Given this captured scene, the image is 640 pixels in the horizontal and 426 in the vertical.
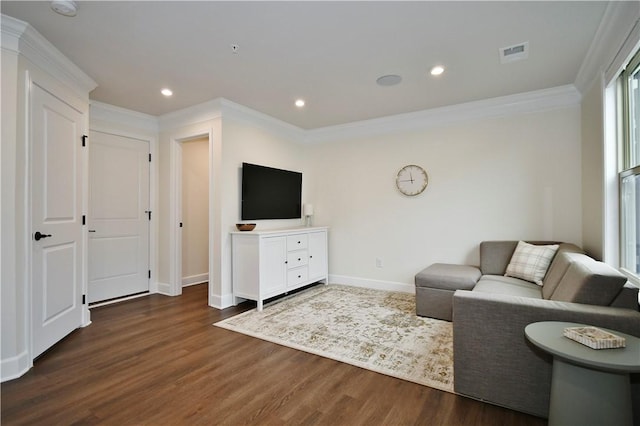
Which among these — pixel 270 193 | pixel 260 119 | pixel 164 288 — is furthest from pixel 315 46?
pixel 164 288

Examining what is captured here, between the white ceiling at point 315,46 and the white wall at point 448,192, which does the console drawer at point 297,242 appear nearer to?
the white wall at point 448,192

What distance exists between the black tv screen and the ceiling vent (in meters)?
2.92

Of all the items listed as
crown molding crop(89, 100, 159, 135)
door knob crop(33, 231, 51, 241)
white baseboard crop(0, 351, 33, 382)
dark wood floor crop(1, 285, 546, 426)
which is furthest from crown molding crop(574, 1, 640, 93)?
crown molding crop(89, 100, 159, 135)

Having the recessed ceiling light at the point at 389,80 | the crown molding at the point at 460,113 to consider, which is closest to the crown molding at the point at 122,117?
the crown molding at the point at 460,113

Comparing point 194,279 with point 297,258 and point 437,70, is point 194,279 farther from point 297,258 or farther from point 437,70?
point 437,70

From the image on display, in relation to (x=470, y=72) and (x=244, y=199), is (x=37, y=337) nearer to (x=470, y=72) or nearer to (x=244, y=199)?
(x=244, y=199)

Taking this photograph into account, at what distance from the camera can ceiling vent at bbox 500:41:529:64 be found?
248 cm

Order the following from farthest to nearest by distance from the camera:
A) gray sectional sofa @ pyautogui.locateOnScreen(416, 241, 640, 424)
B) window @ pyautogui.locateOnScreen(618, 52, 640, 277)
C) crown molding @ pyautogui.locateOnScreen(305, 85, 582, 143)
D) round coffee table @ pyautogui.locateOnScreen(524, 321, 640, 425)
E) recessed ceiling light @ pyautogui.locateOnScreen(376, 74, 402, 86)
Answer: crown molding @ pyautogui.locateOnScreen(305, 85, 582, 143) < recessed ceiling light @ pyautogui.locateOnScreen(376, 74, 402, 86) < window @ pyautogui.locateOnScreen(618, 52, 640, 277) < gray sectional sofa @ pyautogui.locateOnScreen(416, 241, 640, 424) < round coffee table @ pyautogui.locateOnScreen(524, 321, 640, 425)

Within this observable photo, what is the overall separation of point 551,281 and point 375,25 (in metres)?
2.40

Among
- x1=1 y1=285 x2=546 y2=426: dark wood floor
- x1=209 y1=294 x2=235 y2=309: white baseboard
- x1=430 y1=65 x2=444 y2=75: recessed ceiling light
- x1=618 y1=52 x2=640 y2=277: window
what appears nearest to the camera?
x1=1 y1=285 x2=546 y2=426: dark wood floor

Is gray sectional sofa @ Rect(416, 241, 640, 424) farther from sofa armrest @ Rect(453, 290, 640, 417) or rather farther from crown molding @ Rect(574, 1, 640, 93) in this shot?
crown molding @ Rect(574, 1, 640, 93)

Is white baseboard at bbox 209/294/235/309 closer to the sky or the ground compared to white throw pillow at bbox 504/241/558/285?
closer to the ground

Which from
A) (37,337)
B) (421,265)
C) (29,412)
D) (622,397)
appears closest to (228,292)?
(37,337)

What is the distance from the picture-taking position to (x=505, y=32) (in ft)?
7.49
